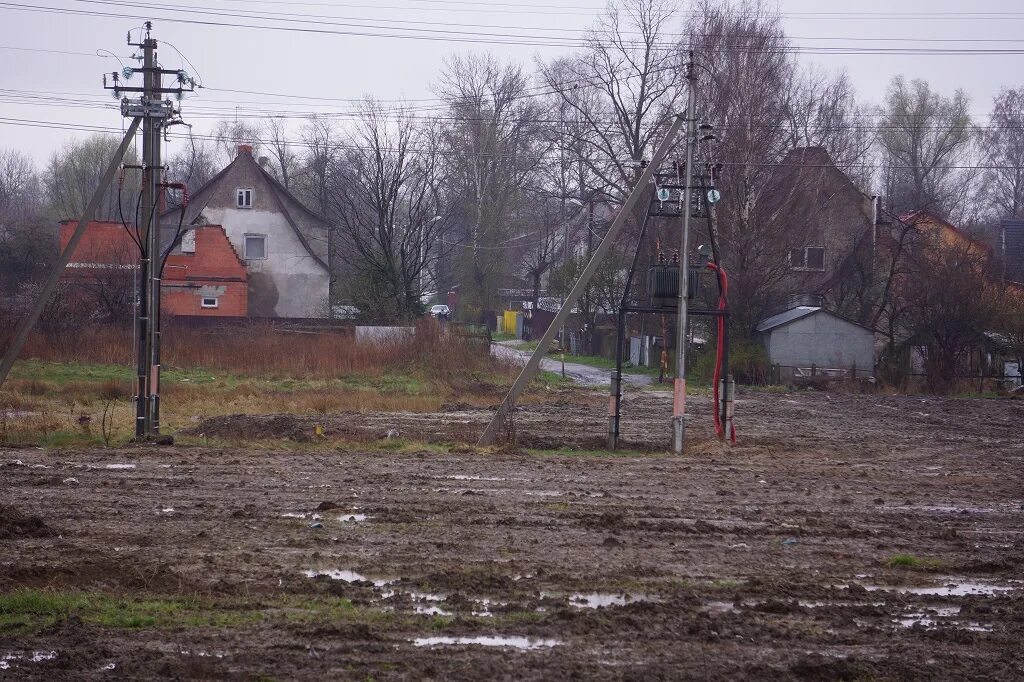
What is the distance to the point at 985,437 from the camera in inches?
909

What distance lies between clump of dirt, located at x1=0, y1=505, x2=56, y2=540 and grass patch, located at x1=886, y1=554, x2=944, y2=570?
7.97m

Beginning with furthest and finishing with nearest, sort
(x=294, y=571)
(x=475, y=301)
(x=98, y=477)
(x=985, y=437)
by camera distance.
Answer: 1. (x=475, y=301)
2. (x=985, y=437)
3. (x=98, y=477)
4. (x=294, y=571)

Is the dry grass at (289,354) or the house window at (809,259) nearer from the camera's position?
the dry grass at (289,354)

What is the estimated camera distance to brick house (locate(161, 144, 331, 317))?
178ft

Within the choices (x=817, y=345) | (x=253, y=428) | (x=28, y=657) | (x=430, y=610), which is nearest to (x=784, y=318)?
(x=817, y=345)

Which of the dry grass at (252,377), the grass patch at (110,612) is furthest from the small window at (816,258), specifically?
the grass patch at (110,612)

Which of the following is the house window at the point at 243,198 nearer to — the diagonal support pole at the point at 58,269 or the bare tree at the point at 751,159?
the bare tree at the point at 751,159

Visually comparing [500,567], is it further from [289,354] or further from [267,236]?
[267,236]

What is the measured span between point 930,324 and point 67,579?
36.0m

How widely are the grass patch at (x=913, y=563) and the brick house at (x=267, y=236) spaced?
150 feet

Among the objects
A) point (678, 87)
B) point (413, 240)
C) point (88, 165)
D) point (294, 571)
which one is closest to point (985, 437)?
point (294, 571)

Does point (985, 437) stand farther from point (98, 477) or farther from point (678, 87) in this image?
point (678, 87)

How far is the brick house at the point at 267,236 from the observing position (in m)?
54.3

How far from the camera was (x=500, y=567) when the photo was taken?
920 centimetres
